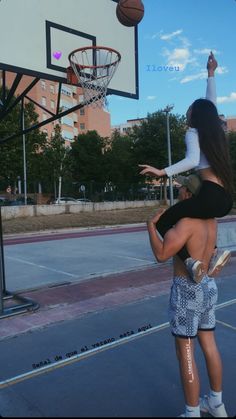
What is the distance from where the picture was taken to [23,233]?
2067cm

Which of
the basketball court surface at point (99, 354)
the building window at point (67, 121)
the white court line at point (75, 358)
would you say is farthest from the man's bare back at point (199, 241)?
the building window at point (67, 121)

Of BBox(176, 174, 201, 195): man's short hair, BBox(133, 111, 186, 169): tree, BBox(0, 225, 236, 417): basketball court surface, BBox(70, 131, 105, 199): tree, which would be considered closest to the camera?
BBox(176, 174, 201, 195): man's short hair

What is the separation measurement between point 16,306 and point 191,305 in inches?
154

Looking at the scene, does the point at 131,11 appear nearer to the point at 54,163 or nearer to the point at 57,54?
the point at 57,54

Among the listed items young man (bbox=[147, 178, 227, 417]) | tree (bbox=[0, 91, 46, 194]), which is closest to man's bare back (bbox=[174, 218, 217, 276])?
young man (bbox=[147, 178, 227, 417])

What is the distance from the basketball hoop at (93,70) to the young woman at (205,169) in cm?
380

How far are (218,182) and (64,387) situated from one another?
6.98ft

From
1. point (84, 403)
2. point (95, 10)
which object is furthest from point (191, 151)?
point (95, 10)

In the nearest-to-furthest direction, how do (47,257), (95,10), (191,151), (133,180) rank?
1. (191,151)
2. (95,10)
3. (47,257)
4. (133,180)

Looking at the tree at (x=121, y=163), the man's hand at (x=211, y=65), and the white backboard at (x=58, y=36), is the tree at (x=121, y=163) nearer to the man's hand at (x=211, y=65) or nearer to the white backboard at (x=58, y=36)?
the white backboard at (x=58, y=36)

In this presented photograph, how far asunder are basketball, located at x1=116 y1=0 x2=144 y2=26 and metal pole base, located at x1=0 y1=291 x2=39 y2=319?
4203 mm

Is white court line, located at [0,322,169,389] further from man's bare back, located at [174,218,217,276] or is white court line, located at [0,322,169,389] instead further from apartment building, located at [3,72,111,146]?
apartment building, located at [3,72,111,146]

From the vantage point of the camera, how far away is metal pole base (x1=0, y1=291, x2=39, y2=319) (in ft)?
18.9

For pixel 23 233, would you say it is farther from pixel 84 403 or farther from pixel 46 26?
pixel 84 403
